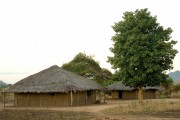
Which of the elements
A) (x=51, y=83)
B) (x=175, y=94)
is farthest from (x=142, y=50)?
(x=175, y=94)

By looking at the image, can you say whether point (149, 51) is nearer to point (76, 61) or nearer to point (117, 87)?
point (117, 87)

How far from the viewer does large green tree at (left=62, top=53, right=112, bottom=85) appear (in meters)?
73.0

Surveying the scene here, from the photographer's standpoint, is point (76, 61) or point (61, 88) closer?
point (61, 88)

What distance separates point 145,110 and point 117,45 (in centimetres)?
1273

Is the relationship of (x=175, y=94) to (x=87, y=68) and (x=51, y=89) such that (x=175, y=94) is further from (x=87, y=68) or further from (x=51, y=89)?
(x=51, y=89)

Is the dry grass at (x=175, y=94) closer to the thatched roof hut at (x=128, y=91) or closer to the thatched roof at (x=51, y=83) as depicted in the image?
the thatched roof hut at (x=128, y=91)

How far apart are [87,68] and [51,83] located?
32.4 m

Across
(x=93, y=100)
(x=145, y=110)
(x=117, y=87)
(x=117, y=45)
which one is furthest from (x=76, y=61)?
(x=145, y=110)

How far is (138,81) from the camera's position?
1623 inches

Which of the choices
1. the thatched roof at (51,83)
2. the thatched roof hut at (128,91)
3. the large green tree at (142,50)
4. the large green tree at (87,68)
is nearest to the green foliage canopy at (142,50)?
the large green tree at (142,50)

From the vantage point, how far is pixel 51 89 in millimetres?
40000

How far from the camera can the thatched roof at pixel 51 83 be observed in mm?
40000

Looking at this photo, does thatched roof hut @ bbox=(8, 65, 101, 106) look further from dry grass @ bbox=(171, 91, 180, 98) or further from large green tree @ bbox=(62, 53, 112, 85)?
large green tree @ bbox=(62, 53, 112, 85)

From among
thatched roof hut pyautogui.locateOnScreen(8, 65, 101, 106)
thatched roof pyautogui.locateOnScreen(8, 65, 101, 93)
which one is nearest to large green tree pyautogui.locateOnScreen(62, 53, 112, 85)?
thatched roof pyautogui.locateOnScreen(8, 65, 101, 93)
